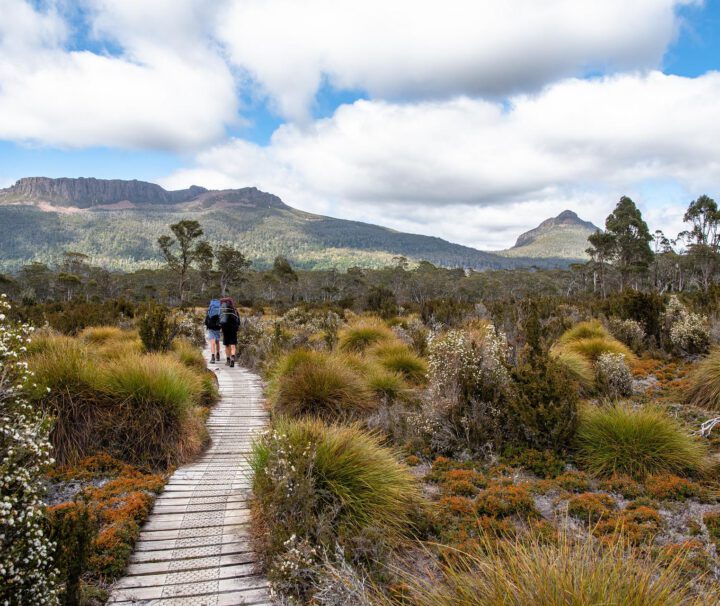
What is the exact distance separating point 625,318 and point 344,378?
10.7 meters

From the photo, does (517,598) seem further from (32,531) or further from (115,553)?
(115,553)

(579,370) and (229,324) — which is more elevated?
(229,324)

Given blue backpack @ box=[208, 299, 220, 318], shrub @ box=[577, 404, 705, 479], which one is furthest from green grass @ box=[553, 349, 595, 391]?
blue backpack @ box=[208, 299, 220, 318]

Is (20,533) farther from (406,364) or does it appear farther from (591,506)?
(406,364)

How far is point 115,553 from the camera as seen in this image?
3842 mm

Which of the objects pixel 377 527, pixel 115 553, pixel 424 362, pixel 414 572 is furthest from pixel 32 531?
pixel 424 362

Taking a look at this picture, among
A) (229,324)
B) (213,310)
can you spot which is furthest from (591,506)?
(213,310)

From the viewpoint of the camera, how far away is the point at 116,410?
5887 millimetres

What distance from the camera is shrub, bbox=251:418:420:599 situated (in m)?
3.72

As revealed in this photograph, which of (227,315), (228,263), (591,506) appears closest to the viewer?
(591,506)

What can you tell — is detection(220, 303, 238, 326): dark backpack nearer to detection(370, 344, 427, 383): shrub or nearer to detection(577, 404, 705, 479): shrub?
detection(370, 344, 427, 383): shrub

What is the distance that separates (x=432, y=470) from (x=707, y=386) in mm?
5668

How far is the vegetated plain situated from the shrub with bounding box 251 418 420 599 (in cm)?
2

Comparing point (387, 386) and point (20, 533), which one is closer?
point (20, 533)
